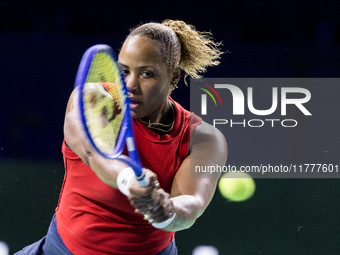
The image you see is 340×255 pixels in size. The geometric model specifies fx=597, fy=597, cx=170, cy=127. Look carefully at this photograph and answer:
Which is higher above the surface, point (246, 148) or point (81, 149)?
point (81, 149)

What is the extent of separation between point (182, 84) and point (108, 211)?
193 centimetres

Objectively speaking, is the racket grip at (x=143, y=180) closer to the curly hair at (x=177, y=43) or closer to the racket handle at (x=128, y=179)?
the racket handle at (x=128, y=179)

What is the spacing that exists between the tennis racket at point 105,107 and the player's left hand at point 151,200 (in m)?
0.01

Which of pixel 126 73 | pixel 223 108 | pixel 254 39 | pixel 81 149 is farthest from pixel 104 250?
pixel 254 39

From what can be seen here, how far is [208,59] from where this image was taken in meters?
1.96

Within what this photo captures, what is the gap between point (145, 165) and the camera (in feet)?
5.57

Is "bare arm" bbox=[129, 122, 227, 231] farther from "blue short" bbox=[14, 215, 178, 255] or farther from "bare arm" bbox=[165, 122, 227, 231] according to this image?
"blue short" bbox=[14, 215, 178, 255]

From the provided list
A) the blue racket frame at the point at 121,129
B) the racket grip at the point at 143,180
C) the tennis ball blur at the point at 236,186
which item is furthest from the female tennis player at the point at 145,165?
the tennis ball blur at the point at 236,186

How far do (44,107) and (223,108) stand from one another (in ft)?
3.48

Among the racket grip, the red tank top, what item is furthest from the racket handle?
the red tank top

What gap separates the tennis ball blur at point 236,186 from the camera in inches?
120

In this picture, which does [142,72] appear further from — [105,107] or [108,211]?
[108,211]

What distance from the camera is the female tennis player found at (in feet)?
5.34

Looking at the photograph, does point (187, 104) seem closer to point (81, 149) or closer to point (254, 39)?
point (254, 39)
